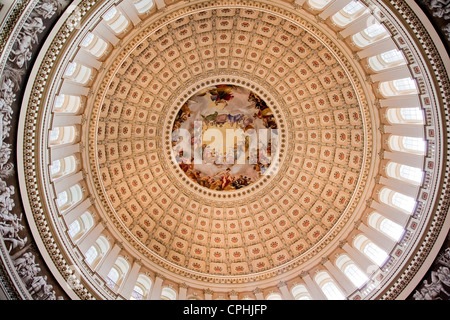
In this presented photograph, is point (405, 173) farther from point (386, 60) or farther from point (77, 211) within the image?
point (77, 211)

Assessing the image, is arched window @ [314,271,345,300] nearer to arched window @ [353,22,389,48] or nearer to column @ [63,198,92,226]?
arched window @ [353,22,389,48]

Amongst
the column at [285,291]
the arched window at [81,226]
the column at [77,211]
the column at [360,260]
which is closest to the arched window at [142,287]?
the arched window at [81,226]

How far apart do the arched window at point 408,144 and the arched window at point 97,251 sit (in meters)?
18.0

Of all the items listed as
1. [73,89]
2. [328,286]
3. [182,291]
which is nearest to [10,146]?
[73,89]

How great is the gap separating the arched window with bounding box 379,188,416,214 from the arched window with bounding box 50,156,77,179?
18165 mm

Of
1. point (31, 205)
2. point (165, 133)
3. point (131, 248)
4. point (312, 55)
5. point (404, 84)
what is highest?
point (312, 55)

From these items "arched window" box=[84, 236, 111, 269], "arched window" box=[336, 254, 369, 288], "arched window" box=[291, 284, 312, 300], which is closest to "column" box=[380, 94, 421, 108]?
"arched window" box=[336, 254, 369, 288]

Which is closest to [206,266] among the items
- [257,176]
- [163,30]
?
[257,176]

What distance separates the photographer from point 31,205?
14742 millimetres

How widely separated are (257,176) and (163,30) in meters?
12.7

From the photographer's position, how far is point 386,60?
61.1ft

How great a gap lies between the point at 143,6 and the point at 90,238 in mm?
13079

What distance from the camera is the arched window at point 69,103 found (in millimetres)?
17722

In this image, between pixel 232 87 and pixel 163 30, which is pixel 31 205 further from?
pixel 232 87
